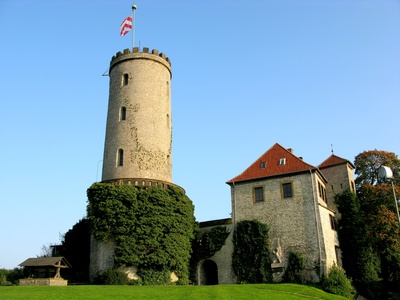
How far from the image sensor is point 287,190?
31906mm

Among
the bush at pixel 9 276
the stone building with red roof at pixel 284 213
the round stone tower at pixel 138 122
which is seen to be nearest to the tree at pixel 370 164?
the stone building with red roof at pixel 284 213

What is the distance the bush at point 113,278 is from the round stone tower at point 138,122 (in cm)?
645

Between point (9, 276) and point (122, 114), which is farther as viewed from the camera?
point (122, 114)

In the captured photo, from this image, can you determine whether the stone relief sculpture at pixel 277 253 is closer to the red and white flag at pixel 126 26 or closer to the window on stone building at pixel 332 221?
the window on stone building at pixel 332 221

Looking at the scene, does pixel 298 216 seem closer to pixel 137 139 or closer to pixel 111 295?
pixel 137 139

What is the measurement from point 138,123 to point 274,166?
11718 millimetres

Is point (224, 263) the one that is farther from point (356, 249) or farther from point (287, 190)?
point (356, 249)

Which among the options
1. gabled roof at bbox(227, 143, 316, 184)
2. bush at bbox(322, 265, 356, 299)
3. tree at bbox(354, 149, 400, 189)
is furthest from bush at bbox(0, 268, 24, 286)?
tree at bbox(354, 149, 400, 189)

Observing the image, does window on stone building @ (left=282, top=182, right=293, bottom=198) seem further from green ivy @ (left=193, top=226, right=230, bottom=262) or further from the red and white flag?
the red and white flag

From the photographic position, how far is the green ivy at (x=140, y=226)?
27.5 m

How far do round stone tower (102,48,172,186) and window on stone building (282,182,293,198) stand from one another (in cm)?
930

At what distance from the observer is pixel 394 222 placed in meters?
32.8

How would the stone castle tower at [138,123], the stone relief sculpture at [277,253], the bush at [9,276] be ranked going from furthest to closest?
the stone castle tower at [138,123]
the stone relief sculpture at [277,253]
the bush at [9,276]

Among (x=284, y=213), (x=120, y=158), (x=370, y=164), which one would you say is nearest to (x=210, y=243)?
(x=284, y=213)
